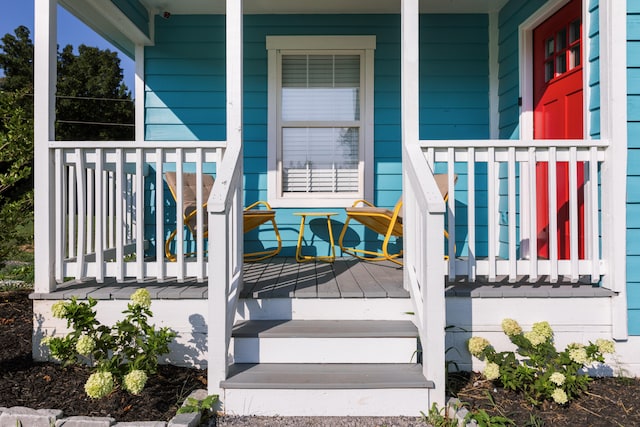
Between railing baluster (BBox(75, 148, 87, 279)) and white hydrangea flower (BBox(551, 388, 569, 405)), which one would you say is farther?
railing baluster (BBox(75, 148, 87, 279))

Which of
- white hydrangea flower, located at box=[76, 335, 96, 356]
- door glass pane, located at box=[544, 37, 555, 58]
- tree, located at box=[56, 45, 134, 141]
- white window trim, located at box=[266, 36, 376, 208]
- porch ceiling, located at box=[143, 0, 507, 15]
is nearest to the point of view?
white hydrangea flower, located at box=[76, 335, 96, 356]

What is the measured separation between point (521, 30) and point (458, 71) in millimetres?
709

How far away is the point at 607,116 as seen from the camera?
9.01 ft

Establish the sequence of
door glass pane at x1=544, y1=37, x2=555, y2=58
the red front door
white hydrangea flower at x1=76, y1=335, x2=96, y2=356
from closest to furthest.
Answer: white hydrangea flower at x1=76, y1=335, x2=96, y2=356, the red front door, door glass pane at x1=544, y1=37, x2=555, y2=58

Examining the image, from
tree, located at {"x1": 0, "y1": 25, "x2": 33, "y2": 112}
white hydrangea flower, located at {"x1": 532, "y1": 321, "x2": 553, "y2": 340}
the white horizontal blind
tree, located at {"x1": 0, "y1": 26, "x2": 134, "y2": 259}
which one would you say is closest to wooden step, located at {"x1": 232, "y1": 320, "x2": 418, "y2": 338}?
white hydrangea flower, located at {"x1": 532, "y1": 321, "x2": 553, "y2": 340}

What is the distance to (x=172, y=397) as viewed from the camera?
2.36 meters

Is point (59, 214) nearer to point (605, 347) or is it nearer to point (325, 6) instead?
point (325, 6)

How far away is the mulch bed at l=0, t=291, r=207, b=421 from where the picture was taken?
221 cm

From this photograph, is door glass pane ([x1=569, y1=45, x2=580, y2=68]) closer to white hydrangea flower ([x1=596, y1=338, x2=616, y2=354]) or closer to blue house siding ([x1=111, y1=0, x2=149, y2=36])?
white hydrangea flower ([x1=596, y1=338, x2=616, y2=354])

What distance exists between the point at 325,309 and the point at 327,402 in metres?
0.61

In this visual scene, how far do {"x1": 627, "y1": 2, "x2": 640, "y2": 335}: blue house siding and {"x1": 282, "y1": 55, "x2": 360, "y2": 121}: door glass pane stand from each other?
7.71ft

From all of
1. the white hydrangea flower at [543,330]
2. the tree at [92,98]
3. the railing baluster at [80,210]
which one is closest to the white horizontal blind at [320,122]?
the railing baluster at [80,210]

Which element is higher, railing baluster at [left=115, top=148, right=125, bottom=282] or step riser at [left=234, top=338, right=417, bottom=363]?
railing baluster at [left=115, top=148, right=125, bottom=282]

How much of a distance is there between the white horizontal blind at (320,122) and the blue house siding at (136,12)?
128 centimetres
